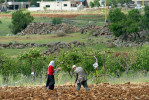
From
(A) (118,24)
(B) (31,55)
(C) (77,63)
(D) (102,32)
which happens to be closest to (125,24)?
(A) (118,24)

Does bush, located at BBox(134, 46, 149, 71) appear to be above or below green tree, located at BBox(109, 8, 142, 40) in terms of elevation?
below

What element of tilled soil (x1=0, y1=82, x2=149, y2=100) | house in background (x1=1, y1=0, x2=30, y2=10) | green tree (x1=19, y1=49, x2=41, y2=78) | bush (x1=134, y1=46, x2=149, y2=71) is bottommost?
bush (x1=134, y1=46, x2=149, y2=71)

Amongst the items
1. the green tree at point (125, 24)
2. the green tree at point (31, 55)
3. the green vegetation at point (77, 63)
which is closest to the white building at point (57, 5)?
the green tree at point (125, 24)

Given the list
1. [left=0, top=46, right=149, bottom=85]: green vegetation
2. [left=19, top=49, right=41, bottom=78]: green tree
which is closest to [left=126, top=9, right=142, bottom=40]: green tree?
[left=0, top=46, right=149, bottom=85]: green vegetation

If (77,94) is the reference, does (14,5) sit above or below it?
above

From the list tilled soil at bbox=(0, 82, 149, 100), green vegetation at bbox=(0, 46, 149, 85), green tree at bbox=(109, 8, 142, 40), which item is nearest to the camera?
tilled soil at bbox=(0, 82, 149, 100)

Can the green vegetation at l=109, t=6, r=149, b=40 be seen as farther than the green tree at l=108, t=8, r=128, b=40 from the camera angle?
No

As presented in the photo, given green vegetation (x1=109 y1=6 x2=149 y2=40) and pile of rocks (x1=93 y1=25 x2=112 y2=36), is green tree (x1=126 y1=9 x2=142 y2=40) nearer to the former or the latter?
green vegetation (x1=109 y1=6 x2=149 y2=40)

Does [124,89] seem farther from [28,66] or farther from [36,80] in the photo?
[28,66]

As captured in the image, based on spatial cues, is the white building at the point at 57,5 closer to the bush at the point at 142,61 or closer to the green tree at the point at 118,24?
the green tree at the point at 118,24

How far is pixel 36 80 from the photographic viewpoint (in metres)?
19.6

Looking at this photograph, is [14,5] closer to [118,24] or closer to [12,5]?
[12,5]

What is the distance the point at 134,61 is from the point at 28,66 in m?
6.69

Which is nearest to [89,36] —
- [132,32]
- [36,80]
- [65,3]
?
[132,32]
